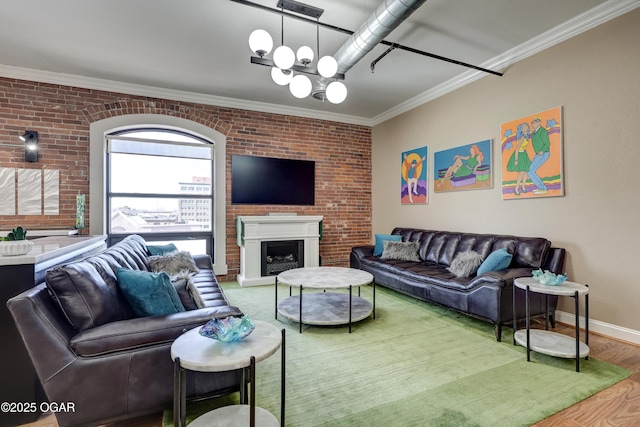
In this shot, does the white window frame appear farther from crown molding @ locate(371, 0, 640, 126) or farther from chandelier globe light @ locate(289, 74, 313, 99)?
crown molding @ locate(371, 0, 640, 126)

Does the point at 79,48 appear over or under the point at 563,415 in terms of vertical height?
over

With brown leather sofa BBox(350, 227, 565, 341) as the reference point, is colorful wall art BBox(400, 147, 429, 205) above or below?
above

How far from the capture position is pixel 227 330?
1.45 m

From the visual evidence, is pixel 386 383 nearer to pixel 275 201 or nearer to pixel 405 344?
pixel 405 344

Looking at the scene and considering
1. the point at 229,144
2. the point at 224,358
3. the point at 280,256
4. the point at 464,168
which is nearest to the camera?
the point at 224,358

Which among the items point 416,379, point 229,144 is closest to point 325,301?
point 416,379

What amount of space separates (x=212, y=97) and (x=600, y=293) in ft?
18.4

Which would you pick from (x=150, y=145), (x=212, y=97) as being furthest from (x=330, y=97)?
(x=150, y=145)

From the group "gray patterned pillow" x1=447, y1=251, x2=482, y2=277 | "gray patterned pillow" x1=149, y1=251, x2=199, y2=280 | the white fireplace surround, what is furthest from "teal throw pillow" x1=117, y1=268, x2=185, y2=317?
the white fireplace surround

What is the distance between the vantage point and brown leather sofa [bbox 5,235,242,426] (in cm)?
147

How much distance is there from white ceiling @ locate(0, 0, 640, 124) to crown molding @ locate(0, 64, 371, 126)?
15 mm

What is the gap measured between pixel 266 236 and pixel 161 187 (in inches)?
72.1

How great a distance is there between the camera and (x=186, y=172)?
4980 mm

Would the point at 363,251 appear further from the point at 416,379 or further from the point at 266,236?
the point at 416,379
